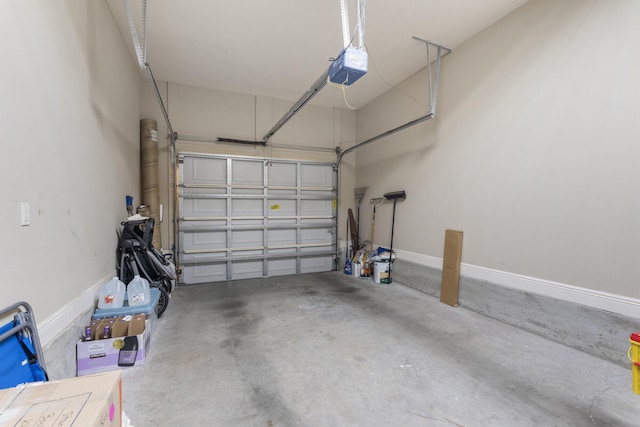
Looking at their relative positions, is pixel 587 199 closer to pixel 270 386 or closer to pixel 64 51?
pixel 270 386

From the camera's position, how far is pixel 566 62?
256 cm

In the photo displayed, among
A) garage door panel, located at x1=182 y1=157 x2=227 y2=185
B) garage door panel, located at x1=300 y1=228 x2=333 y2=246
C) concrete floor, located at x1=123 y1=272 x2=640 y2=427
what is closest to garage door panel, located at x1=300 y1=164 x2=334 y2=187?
garage door panel, located at x1=300 y1=228 x2=333 y2=246

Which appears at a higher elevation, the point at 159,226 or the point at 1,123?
the point at 1,123

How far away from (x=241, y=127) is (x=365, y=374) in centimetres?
466

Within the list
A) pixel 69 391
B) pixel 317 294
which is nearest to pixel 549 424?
pixel 69 391

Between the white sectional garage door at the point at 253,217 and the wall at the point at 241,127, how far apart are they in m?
0.22

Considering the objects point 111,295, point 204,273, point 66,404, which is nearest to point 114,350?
point 111,295

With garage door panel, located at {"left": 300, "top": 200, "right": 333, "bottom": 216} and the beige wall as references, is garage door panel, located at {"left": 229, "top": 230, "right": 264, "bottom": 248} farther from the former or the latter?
the beige wall

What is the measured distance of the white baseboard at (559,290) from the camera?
2.17m

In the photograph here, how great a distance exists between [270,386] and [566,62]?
3.91 metres

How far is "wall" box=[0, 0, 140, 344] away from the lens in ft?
4.77

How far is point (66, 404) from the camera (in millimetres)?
922

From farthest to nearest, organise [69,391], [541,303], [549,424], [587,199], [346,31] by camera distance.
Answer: [541,303]
[587,199]
[346,31]
[549,424]
[69,391]

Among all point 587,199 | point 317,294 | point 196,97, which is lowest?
point 317,294
